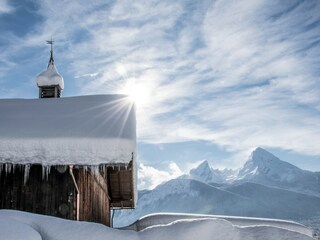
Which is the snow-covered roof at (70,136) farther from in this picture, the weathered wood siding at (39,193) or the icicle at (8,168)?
the weathered wood siding at (39,193)

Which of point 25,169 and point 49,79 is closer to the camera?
point 25,169

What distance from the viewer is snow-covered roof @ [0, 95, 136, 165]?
398 inches

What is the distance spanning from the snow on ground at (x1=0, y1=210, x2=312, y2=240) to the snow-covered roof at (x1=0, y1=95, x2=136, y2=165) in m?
3.96

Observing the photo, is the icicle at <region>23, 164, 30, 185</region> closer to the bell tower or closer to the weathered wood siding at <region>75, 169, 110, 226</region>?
the weathered wood siding at <region>75, 169, 110, 226</region>

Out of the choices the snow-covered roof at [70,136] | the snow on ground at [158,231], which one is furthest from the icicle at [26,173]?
the snow on ground at [158,231]

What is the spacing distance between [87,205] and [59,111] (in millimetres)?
3144

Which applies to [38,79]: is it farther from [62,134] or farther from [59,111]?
[62,134]

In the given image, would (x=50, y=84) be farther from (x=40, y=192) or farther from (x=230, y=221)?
(x=230, y=221)

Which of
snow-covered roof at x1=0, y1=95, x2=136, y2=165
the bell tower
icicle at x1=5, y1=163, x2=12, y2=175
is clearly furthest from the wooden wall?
the bell tower

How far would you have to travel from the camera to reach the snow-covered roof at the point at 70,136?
10.1 m

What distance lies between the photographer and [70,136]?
33.7 ft

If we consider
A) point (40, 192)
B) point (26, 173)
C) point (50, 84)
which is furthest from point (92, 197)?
point (50, 84)

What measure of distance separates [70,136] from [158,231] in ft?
16.1

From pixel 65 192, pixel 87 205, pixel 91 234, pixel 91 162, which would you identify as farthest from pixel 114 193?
pixel 91 234
